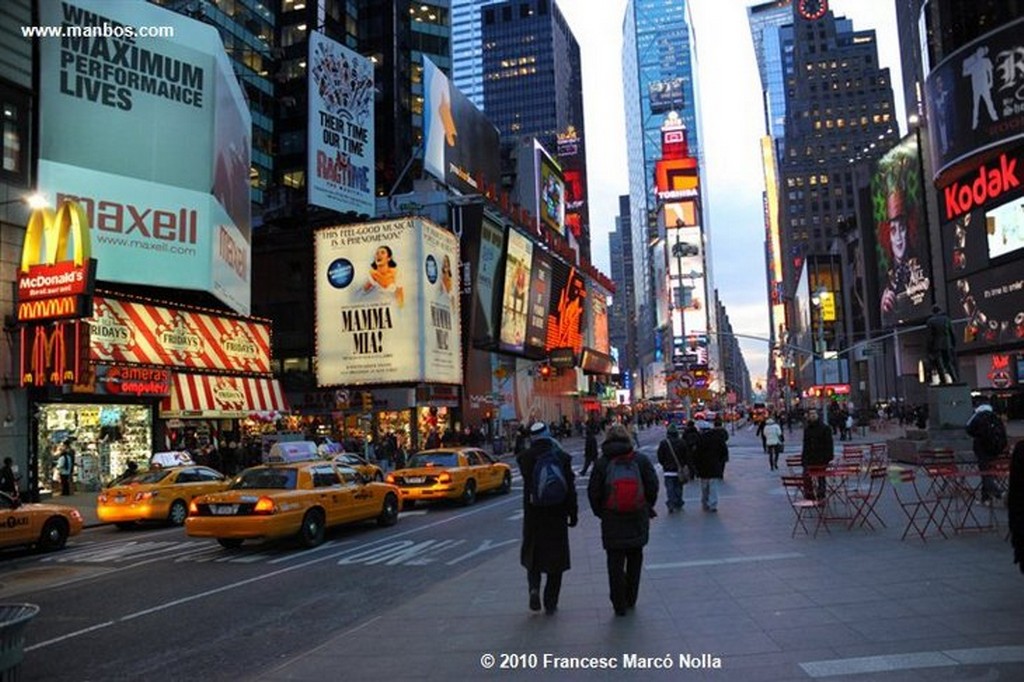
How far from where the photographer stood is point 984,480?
1244cm

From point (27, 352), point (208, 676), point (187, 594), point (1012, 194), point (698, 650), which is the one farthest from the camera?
point (1012, 194)

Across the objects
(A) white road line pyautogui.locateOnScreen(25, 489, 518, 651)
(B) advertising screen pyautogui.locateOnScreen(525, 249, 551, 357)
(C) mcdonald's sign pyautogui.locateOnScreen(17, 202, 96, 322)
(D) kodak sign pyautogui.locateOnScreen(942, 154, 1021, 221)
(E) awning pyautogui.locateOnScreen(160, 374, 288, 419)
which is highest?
(D) kodak sign pyautogui.locateOnScreen(942, 154, 1021, 221)

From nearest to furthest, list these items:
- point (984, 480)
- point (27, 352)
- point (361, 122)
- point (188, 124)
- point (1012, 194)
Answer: point (984, 480), point (27, 352), point (188, 124), point (361, 122), point (1012, 194)

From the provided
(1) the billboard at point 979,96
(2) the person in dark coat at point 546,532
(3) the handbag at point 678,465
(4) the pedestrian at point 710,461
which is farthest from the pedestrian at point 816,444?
(1) the billboard at point 979,96

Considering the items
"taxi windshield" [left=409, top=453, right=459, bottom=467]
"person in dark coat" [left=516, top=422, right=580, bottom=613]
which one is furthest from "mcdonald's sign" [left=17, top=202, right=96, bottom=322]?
"person in dark coat" [left=516, top=422, right=580, bottom=613]

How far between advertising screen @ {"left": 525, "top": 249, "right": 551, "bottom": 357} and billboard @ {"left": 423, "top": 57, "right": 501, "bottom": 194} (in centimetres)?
759

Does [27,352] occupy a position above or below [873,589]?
above

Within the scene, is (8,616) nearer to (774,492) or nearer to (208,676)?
(208,676)

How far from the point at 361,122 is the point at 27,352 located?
2352 centimetres

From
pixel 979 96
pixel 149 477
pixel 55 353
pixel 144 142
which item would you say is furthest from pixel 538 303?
pixel 149 477

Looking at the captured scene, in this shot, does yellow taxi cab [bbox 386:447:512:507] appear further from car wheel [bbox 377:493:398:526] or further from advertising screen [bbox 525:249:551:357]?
advertising screen [bbox 525:249:551:357]

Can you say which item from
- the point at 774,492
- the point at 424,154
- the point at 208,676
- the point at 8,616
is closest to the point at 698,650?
the point at 208,676

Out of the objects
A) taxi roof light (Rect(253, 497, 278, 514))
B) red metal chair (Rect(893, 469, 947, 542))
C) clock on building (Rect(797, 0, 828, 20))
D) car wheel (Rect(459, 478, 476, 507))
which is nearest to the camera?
red metal chair (Rect(893, 469, 947, 542))

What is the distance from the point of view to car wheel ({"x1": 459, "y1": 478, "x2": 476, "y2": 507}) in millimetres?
19922
